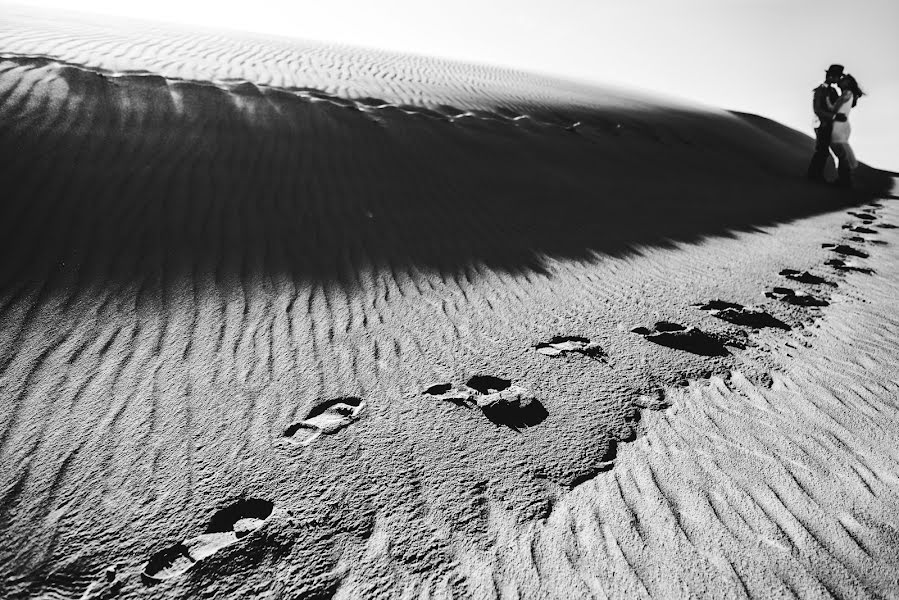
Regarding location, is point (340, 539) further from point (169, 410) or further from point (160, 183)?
point (160, 183)

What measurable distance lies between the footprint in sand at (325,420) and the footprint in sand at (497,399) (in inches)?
14.9

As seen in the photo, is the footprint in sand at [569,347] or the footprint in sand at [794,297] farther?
the footprint in sand at [794,297]

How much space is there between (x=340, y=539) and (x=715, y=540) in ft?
4.20

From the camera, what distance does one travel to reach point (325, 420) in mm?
2217

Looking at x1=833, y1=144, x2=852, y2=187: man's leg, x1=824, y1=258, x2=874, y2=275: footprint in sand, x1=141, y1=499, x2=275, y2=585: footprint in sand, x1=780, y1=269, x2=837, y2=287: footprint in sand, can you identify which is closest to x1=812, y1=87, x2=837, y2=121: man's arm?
x1=833, y1=144, x2=852, y2=187: man's leg

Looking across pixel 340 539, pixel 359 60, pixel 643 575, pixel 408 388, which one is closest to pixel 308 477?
pixel 340 539

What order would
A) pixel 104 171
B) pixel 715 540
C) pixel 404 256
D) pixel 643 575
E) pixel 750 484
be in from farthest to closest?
1. pixel 104 171
2. pixel 404 256
3. pixel 750 484
4. pixel 715 540
5. pixel 643 575

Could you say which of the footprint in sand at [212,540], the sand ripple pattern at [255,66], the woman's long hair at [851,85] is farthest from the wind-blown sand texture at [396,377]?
the woman's long hair at [851,85]

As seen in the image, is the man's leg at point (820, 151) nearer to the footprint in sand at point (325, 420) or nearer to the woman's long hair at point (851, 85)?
the woman's long hair at point (851, 85)

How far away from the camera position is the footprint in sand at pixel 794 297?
3621 mm

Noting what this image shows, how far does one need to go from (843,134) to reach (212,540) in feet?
41.6

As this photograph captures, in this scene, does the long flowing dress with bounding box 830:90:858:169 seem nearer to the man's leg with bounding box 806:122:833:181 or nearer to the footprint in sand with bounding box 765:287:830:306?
the man's leg with bounding box 806:122:833:181

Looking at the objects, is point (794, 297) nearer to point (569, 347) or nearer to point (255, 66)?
point (569, 347)

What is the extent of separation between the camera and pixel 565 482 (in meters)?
1.87
